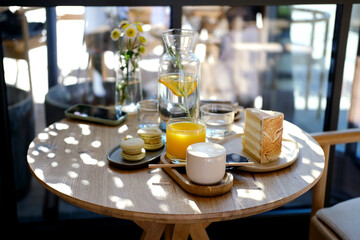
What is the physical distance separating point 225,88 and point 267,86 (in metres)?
0.37

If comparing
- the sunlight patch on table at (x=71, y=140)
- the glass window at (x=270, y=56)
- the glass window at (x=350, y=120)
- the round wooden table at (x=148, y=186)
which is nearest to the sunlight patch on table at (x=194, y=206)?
the round wooden table at (x=148, y=186)

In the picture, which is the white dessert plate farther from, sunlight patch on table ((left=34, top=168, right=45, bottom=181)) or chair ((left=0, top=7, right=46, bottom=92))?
chair ((left=0, top=7, right=46, bottom=92))

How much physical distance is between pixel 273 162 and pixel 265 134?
0.10m

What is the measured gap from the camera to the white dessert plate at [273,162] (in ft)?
4.59

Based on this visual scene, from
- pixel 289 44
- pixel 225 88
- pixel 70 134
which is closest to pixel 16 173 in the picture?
pixel 70 134

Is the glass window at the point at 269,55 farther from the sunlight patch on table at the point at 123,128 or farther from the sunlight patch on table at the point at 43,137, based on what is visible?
the sunlight patch on table at the point at 43,137

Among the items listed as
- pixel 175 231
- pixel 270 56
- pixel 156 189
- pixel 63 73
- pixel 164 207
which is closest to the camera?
pixel 164 207

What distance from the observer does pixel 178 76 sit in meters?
1.67

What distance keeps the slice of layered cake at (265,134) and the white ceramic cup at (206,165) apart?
0.20 meters

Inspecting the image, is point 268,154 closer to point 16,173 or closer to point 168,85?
point 168,85

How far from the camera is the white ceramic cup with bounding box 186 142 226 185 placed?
125 centimetres

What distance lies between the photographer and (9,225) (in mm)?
2312

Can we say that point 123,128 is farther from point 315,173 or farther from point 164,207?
point 315,173

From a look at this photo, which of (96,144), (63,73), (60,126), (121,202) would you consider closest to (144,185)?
(121,202)
